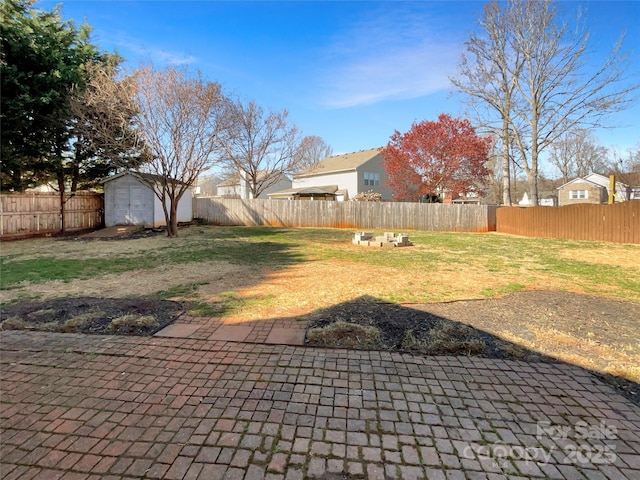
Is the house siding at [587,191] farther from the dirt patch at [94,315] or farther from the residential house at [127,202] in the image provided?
the dirt patch at [94,315]

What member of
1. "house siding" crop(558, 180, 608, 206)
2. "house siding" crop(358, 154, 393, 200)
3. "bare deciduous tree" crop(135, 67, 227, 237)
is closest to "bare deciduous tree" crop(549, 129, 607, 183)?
"house siding" crop(558, 180, 608, 206)

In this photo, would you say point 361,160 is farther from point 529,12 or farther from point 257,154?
point 529,12

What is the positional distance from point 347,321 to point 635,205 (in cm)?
1321

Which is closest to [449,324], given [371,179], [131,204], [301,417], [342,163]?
[301,417]

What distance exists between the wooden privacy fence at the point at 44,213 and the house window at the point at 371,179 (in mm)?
19969

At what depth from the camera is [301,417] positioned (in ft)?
7.02

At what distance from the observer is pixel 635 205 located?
11438mm

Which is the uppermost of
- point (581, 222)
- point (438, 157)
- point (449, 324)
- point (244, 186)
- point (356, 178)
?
point (438, 157)

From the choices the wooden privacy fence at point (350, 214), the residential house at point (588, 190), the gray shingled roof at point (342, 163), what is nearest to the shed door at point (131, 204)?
the wooden privacy fence at point (350, 214)

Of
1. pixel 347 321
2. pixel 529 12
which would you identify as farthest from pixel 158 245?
pixel 529 12

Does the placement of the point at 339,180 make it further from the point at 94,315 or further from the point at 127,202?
the point at 94,315

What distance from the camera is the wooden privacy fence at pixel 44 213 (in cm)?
1196

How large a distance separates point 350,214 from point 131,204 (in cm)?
1148

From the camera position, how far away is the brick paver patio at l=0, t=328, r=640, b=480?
5.71ft
